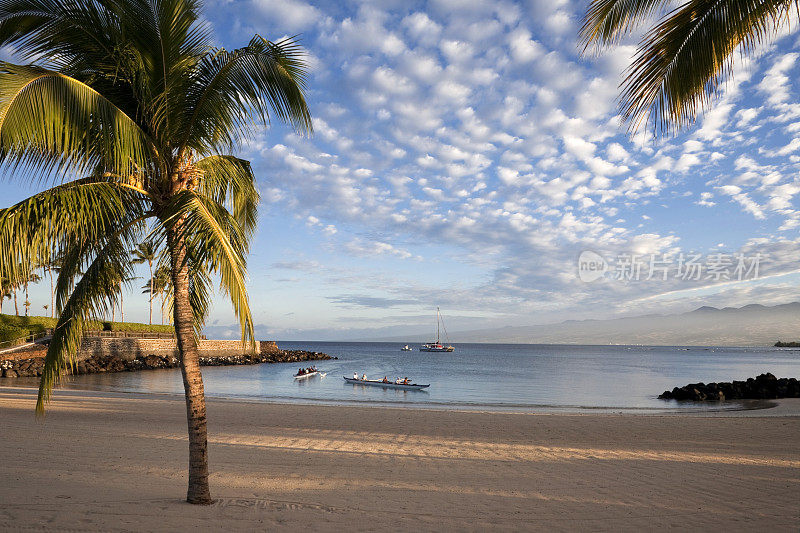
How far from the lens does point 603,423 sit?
16.6 m

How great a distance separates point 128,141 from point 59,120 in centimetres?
59

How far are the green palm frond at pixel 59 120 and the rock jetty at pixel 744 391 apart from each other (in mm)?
30842

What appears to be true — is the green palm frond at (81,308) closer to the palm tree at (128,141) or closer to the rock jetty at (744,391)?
the palm tree at (128,141)

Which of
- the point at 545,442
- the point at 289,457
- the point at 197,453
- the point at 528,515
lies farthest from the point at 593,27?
the point at 545,442

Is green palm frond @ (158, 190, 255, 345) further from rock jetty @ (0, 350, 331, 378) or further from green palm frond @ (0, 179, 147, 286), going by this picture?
rock jetty @ (0, 350, 331, 378)

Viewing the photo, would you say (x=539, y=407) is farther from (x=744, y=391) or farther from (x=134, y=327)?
(x=134, y=327)

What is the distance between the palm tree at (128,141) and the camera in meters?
4.79

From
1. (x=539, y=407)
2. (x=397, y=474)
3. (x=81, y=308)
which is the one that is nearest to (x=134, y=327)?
(x=539, y=407)

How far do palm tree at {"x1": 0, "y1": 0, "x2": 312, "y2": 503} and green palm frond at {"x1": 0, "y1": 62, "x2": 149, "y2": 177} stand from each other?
1 centimetres

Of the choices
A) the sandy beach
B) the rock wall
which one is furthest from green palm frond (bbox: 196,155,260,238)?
the rock wall

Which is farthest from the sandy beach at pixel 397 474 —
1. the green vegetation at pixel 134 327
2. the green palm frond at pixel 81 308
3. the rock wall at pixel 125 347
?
the green vegetation at pixel 134 327

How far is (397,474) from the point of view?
8.86m

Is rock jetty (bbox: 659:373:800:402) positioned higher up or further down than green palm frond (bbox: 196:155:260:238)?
further down

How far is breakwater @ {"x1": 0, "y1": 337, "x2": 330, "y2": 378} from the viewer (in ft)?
111
